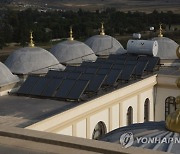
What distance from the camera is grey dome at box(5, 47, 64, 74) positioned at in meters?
23.8

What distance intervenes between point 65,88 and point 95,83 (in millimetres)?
1551

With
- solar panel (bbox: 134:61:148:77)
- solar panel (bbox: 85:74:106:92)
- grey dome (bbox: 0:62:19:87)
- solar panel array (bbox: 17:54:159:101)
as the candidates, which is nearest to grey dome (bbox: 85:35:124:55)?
solar panel (bbox: 134:61:148:77)

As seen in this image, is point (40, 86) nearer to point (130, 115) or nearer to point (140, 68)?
point (130, 115)

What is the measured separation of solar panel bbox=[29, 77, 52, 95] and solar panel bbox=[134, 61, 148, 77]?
5.77 metres

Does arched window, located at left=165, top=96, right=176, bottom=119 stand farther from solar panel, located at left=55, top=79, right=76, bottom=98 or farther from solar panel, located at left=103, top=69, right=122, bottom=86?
solar panel, located at left=55, top=79, right=76, bottom=98

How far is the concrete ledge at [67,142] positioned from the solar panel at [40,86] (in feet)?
37.9

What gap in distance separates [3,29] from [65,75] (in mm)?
58097

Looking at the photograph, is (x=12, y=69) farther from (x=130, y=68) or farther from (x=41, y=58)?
(x=130, y=68)

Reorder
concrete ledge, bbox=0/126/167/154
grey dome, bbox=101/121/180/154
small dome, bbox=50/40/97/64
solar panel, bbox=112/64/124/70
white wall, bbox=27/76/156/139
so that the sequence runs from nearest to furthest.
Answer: concrete ledge, bbox=0/126/167/154, grey dome, bbox=101/121/180/154, white wall, bbox=27/76/156/139, solar panel, bbox=112/64/124/70, small dome, bbox=50/40/97/64

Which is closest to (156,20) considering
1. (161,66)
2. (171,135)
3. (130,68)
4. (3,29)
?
(3,29)

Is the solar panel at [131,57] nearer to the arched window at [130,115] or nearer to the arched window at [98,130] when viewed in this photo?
the arched window at [130,115]

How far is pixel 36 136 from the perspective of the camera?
809 cm

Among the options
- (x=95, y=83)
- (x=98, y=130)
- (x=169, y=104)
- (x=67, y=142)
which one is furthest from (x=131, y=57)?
(x=67, y=142)

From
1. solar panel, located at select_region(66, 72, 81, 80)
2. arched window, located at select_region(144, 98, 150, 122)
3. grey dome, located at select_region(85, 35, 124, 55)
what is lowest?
arched window, located at select_region(144, 98, 150, 122)
